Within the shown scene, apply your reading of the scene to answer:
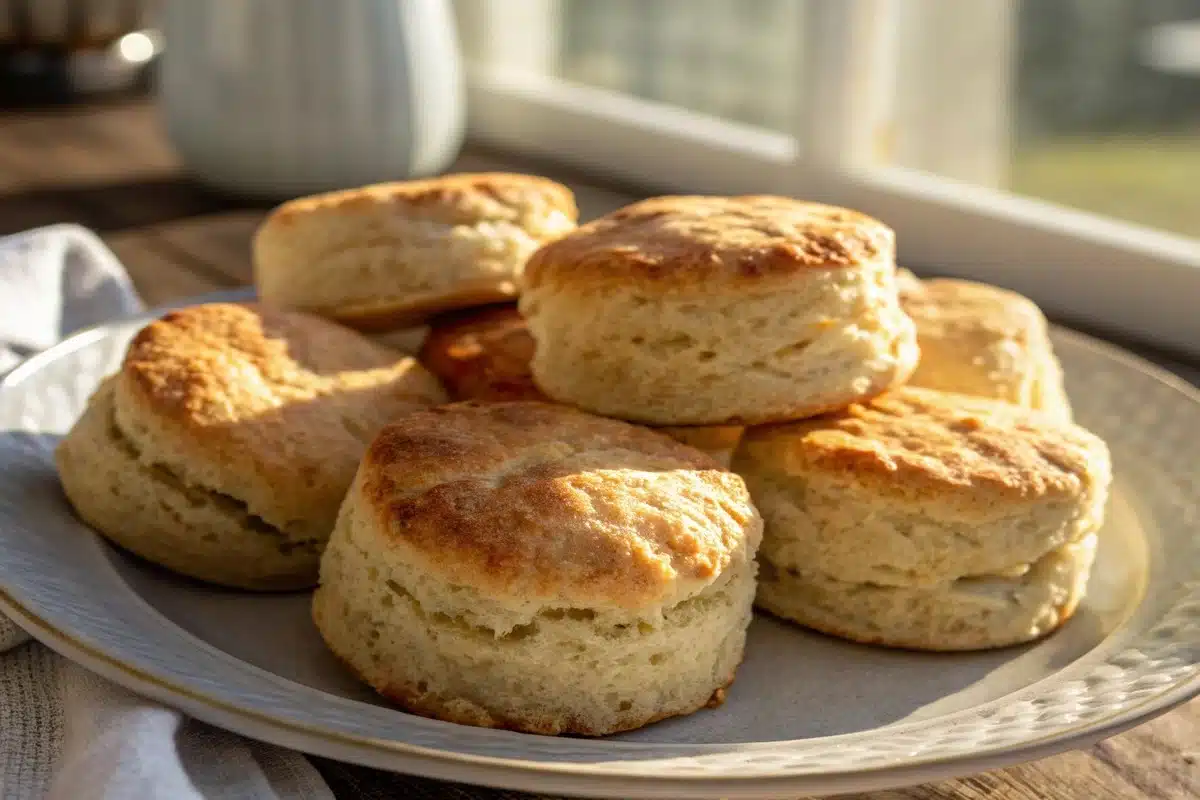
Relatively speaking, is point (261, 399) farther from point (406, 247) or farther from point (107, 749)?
point (107, 749)

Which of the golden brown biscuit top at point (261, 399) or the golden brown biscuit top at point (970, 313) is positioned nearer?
the golden brown biscuit top at point (261, 399)

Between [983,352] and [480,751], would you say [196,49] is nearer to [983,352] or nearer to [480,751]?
[983,352]

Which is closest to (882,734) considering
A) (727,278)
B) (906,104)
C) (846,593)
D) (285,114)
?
(846,593)

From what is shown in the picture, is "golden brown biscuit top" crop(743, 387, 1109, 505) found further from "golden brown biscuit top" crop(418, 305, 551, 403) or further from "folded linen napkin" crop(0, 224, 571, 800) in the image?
"folded linen napkin" crop(0, 224, 571, 800)

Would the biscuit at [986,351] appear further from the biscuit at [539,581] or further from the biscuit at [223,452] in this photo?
the biscuit at [223,452]

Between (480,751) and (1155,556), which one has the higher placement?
(480,751)

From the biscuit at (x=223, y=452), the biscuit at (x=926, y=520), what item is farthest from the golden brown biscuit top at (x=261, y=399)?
the biscuit at (x=926, y=520)
